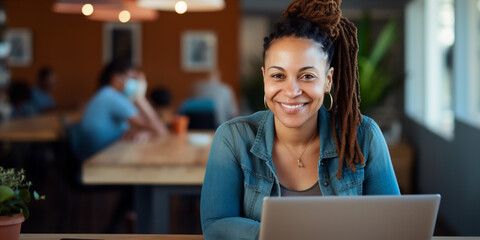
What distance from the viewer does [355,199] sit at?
1.24 metres

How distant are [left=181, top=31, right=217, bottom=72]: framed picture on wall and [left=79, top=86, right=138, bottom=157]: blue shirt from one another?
15.4 ft

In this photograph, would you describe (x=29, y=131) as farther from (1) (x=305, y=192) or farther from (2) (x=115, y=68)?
(1) (x=305, y=192)

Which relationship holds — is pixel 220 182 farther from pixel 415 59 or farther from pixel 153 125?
pixel 415 59

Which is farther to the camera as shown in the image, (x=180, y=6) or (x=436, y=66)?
(x=436, y=66)

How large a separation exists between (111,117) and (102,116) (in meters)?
0.09

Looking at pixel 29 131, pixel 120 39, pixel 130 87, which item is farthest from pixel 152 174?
pixel 120 39

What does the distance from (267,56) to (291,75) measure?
115 mm

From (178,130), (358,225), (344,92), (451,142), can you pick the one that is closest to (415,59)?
(451,142)

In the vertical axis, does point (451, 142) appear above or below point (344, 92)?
below

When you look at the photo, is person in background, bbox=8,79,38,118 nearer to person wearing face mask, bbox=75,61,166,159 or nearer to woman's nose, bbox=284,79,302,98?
person wearing face mask, bbox=75,61,166,159

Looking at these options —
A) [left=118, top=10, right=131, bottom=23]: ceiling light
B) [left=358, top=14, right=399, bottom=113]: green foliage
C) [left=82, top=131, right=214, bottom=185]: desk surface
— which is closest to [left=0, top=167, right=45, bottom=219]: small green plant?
[left=82, top=131, right=214, bottom=185]: desk surface

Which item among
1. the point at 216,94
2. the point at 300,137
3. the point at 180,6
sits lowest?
the point at 216,94

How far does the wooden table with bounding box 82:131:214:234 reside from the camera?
3.05m

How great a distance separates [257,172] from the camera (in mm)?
1762
